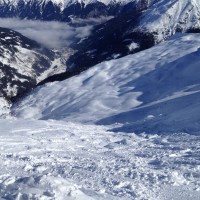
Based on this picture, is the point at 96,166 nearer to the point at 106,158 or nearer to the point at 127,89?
the point at 106,158

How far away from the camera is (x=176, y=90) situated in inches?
2827

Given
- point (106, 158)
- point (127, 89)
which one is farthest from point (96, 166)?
point (127, 89)

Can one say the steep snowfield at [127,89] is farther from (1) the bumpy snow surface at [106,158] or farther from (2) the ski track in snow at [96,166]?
(2) the ski track in snow at [96,166]

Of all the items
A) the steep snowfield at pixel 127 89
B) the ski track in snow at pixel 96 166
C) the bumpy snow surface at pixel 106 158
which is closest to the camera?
the ski track in snow at pixel 96 166

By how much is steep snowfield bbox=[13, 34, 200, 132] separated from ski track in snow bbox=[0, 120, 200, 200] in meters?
20.5

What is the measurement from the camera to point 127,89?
80.9 m

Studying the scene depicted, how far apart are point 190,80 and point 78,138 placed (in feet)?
159

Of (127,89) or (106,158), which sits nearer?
(106,158)

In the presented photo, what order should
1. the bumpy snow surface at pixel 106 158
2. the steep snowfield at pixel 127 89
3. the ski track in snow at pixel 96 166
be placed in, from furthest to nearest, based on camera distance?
the steep snowfield at pixel 127 89
the bumpy snow surface at pixel 106 158
the ski track in snow at pixel 96 166

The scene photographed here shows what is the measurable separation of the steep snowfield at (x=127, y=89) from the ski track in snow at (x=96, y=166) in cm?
2050

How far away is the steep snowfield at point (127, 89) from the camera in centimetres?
5675

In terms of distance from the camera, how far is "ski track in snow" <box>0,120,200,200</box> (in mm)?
14969

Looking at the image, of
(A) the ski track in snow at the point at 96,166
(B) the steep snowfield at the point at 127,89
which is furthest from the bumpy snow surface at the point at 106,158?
(B) the steep snowfield at the point at 127,89

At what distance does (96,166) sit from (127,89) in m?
62.1
